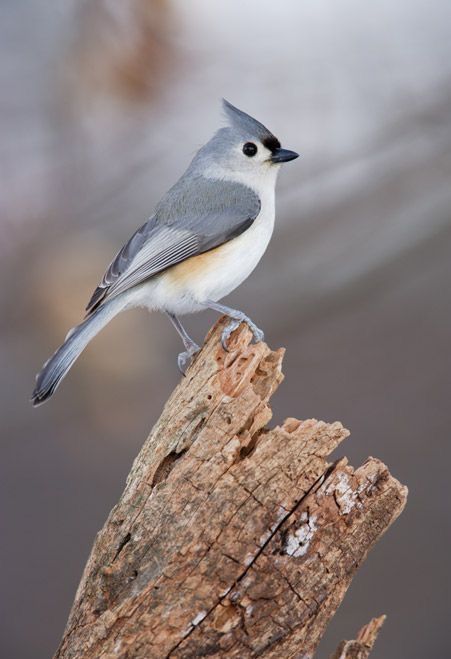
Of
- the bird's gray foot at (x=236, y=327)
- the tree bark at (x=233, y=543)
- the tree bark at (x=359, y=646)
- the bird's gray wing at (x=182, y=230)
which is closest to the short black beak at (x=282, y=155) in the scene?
the bird's gray wing at (x=182, y=230)

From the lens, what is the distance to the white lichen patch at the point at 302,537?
1.29 meters

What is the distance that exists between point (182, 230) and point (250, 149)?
293 mm

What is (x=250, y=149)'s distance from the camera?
1952 millimetres

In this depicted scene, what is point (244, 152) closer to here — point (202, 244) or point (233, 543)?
point (202, 244)

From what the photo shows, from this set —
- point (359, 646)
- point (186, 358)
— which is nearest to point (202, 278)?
point (186, 358)

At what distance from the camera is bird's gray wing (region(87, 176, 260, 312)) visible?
5.80 feet

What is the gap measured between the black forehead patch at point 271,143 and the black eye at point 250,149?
3 centimetres

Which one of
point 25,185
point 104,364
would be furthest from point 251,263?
point 25,185

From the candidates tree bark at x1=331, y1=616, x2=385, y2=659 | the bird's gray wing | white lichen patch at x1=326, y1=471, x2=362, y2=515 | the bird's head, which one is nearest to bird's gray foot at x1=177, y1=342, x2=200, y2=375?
the bird's gray wing

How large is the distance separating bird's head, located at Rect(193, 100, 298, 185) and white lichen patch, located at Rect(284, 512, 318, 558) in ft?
3.01

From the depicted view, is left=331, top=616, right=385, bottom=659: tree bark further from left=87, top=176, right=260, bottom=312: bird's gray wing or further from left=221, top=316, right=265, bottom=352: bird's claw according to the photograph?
left=87, top=176, right=260, bottom=312: bird's gray wing

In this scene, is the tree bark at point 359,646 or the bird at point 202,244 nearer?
the tree bark at point 359,646

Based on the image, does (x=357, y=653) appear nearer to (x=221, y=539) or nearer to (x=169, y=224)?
(x=221, y=539)

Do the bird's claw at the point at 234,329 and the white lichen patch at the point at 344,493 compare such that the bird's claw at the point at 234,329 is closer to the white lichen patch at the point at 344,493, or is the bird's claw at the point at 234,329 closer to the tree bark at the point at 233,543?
the tree bark at the point at 233,543
